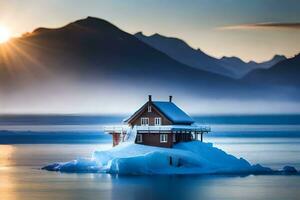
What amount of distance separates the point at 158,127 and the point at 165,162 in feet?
13.6

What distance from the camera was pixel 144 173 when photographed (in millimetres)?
113938

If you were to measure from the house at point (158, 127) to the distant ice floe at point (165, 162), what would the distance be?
1.15 meters

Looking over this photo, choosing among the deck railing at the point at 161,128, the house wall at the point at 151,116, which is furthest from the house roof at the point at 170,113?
the deck railing at the point at 161,128

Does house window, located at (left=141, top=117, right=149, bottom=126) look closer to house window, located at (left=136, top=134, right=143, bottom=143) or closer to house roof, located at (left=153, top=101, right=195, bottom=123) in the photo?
house window, located at (left=136, top=134, right=143, bottom=143)

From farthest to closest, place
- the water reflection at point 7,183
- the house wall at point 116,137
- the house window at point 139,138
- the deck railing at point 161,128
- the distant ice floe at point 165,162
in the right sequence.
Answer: the house wall at point 116,137 → the house window at point 139,138 → the deck railing at point 161,128 → the distant ice floe at point 165,162 → the water reflection at point 7,183

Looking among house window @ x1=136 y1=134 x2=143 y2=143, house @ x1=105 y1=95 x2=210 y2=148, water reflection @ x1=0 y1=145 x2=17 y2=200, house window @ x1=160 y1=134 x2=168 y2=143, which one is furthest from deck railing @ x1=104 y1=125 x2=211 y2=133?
water reflection @ x1=0 y1=145 x2=17 y2=200

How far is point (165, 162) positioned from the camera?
115 m

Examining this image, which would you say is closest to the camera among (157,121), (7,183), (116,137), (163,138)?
(7,183)

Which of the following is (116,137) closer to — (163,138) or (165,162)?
(163,138)

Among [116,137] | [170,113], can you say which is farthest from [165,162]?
[116,137]

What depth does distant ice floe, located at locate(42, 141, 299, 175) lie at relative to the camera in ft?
373

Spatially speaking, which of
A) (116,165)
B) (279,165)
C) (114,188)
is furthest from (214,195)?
(279,165)

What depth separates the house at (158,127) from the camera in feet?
386

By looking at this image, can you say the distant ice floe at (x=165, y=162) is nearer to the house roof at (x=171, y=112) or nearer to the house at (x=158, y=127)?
the house at (x=158, y=127)
